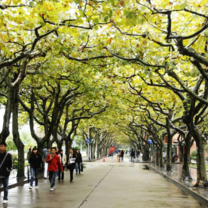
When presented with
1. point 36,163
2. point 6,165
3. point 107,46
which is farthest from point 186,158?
point 6,165

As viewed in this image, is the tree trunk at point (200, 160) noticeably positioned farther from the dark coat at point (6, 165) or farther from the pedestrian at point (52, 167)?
the dark coat at point (6, 165)

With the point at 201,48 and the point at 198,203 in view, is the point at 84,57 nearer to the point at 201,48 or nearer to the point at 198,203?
the point at 201,48

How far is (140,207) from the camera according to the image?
A: 9.59 metres

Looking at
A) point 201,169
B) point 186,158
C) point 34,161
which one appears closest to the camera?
point 34,161

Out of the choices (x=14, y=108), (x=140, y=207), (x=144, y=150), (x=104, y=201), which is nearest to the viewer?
(x=140, y=207)

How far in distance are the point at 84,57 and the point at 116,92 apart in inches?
236

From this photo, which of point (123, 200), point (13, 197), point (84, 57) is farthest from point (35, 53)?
point (123, 200)

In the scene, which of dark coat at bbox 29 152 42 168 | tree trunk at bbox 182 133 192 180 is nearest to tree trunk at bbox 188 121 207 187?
tree trunk at bbox 182 133 192 180

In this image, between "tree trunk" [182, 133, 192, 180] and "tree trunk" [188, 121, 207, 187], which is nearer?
"tree trunk" [188, 121, 207, 187]

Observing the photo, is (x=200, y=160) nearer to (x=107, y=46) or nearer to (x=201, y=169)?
(x=201, y=169)

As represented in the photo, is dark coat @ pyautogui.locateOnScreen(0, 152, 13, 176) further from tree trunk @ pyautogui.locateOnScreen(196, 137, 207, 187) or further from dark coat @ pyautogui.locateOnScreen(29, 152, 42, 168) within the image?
tree trunk @ pyautogui.locateOnScreen(196, 137, 207, 187)

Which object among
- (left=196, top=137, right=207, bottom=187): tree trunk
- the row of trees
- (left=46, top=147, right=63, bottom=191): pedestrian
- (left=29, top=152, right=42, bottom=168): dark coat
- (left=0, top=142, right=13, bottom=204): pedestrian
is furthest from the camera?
(left=196, top=137, right=207, bottom=187): tree trunk

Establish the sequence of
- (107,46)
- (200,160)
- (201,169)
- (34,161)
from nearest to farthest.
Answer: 1. (107,46)
2. (34,161)
3. (201,169)
4. (200,160)

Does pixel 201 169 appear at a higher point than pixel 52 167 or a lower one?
lower
